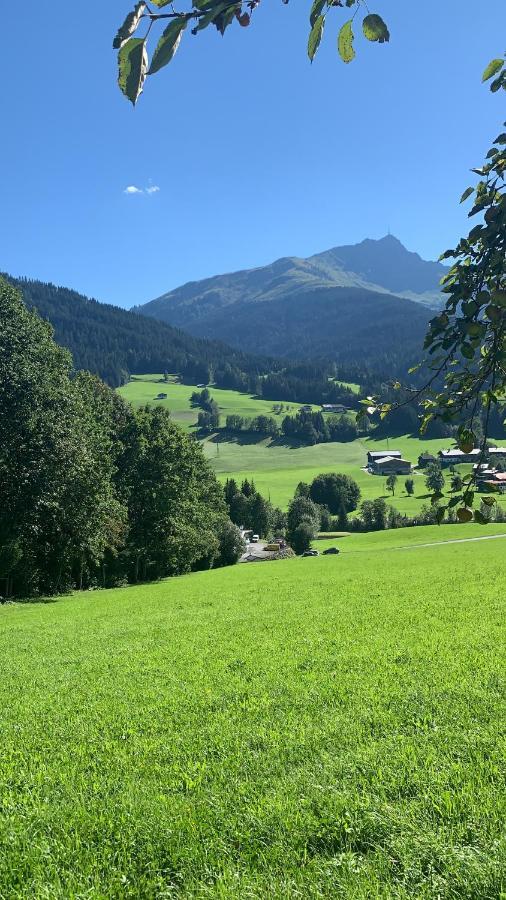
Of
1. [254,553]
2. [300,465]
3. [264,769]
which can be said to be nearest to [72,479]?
[264,769]

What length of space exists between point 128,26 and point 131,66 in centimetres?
8

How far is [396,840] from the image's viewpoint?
387 cm

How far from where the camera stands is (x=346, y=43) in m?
1.78

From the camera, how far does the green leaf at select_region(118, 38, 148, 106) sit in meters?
1.42

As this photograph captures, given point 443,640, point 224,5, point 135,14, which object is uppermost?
point 224,5

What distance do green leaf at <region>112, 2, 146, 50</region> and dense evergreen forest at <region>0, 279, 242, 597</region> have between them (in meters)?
27.6

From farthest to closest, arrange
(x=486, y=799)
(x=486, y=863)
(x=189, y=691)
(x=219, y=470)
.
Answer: (x=219, y=470), (x=189, y=691), (x=486, y=799), (x=486, y=863)

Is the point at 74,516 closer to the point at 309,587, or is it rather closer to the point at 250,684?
the point at 309,587

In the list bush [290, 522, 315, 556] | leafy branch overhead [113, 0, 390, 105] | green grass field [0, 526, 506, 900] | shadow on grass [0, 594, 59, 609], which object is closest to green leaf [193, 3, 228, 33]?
leafy branch overhead [113, 0, 390, 105]

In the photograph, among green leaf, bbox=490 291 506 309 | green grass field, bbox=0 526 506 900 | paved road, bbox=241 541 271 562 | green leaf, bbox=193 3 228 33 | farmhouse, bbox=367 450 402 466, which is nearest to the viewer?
green leaf, bbox=193 3 228 33

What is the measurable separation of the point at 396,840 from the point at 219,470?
535ft

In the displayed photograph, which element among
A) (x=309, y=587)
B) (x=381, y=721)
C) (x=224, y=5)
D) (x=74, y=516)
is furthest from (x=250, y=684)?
(x=74, y=516)

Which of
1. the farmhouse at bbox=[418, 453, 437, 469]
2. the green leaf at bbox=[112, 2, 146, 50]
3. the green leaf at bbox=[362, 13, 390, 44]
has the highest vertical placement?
the green leaf at bbox=[362, 13, 390, 44]

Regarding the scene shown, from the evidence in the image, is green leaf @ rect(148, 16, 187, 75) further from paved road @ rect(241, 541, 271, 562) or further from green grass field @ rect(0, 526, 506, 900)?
paved road @ rect(241, 541, 271, 562)
